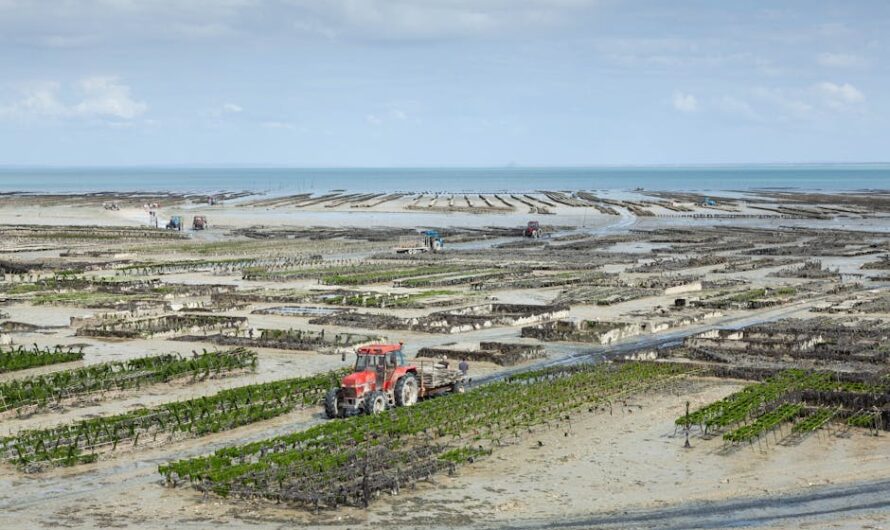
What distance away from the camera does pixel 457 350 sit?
125ft

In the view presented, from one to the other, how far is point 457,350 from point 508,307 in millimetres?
11655

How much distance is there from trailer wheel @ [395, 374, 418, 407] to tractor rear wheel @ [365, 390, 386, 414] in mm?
520

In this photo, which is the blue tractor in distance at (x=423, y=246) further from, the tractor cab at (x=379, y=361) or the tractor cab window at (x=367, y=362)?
the tractor cab window at (x=367, y=362)

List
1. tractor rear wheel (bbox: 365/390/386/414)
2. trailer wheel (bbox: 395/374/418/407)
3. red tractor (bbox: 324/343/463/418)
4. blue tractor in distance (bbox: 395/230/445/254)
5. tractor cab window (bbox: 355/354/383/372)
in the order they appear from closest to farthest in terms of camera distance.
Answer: tractor rear wheel (bbox: 365/390/386/414) < red tractor (bbox: 324/343/463/418) < tractor cab window (bbox: 355/354/383/372) < trailer wheel (bbox: 395/374/418/407) < blue tractor in distance (bbox: 395/230/445/254)

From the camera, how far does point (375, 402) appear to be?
1067 inches

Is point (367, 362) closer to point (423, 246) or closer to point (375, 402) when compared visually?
point (375, 402)

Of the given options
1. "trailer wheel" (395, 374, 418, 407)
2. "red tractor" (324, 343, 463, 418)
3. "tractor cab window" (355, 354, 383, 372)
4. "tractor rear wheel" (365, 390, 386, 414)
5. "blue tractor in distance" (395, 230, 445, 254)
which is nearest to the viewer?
"tractor rear wheel" (365, 390, 386, 414)

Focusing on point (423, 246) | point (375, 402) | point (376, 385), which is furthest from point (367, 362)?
point (423, 246)

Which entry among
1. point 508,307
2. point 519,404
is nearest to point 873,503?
point 519,404

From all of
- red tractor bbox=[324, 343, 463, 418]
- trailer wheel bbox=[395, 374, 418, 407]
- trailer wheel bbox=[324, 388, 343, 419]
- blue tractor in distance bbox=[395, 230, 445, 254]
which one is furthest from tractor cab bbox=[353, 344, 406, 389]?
blue tractor in distance bbox=[395, 230, 445, 254]

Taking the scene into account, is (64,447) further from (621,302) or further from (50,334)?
(621,302)

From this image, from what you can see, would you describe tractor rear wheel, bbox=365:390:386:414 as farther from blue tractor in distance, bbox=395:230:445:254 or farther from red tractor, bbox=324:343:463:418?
blue tractor in distance, bbox=395:230:445:254

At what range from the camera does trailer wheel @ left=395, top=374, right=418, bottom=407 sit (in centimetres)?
2797

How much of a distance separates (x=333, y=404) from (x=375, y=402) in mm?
993
